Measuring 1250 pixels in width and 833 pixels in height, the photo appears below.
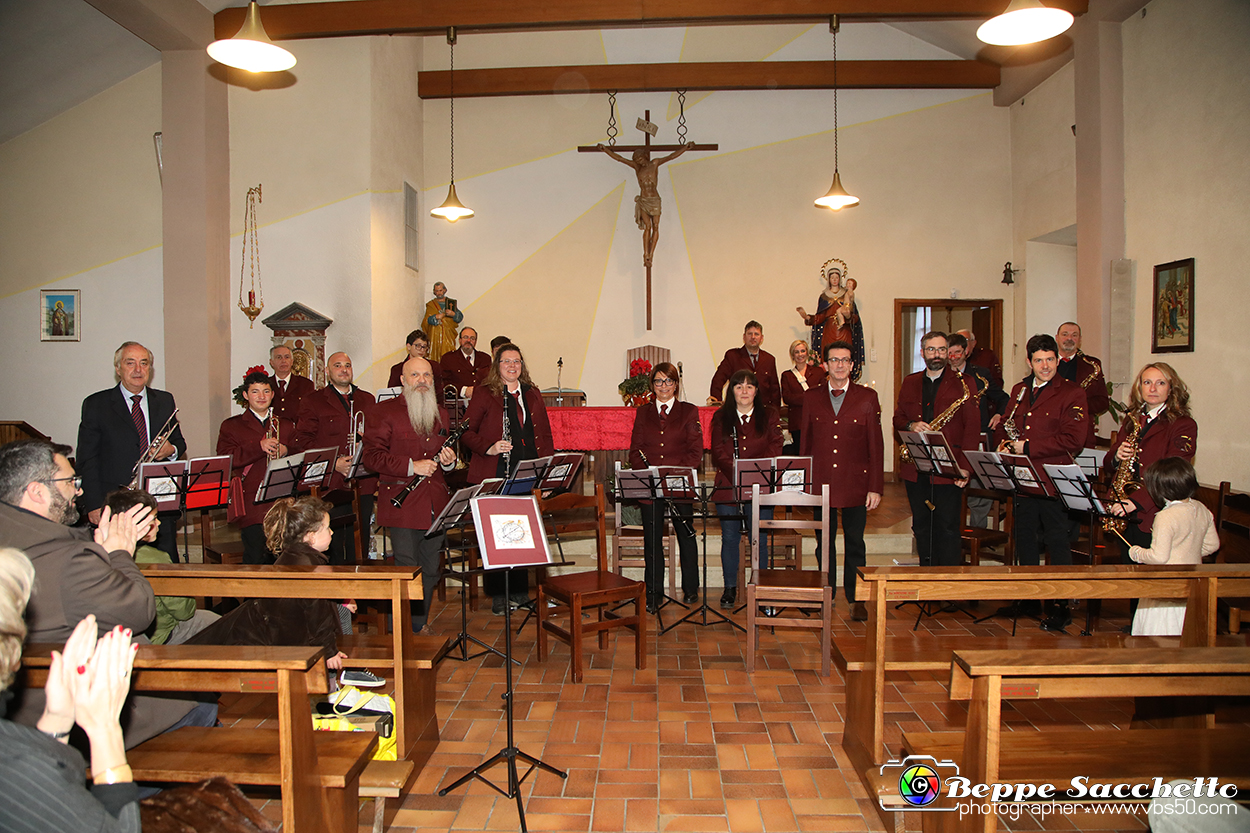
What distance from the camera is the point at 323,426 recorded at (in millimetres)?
5469

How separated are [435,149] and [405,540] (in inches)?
285

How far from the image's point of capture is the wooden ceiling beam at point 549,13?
24.9 ft

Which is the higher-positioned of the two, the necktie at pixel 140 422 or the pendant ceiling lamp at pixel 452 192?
the pendant ceiling lamp at pixel 452 192

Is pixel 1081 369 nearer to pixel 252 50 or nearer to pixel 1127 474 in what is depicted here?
pixel 1127 474

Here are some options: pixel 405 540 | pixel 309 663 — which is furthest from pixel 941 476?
pixel 309 663

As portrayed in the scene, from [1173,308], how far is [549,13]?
5.90 meters

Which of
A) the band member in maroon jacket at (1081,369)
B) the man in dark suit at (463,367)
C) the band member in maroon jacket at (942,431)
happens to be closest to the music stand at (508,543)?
the band member in maroon jacket at (942,431)

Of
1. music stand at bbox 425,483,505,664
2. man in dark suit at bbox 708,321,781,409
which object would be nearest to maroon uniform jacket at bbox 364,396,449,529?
music stand at bbox 425,483,505,664

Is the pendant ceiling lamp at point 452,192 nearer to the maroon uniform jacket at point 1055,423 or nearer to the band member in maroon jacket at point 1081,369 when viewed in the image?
the band member in maroon jacket at point 1081,369

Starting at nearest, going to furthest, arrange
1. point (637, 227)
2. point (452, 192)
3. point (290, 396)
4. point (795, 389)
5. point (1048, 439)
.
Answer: point (1048, 439) → point (290, 396) → point (795, 389) → point (452, 192) → point (637, 227)

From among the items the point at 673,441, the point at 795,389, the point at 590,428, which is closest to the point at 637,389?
the point at 590,428

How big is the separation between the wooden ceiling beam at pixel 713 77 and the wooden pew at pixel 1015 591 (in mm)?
8232

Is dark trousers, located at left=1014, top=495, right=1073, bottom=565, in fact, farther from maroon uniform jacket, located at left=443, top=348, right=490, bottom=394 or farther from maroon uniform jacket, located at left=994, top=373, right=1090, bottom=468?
maroon uniform jacket, located at left=443, top=348, right=490, bottom=394

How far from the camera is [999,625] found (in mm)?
4938
